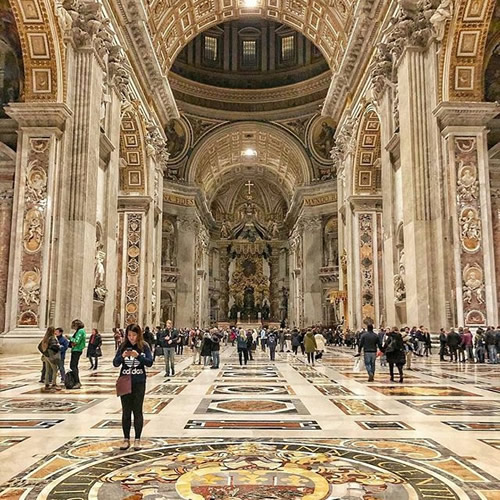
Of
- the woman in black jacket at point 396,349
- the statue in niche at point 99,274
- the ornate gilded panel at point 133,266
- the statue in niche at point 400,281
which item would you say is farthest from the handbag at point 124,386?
the ornate gilded panel at point 133,266

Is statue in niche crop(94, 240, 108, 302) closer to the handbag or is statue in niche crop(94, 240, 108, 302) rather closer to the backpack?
the backpack

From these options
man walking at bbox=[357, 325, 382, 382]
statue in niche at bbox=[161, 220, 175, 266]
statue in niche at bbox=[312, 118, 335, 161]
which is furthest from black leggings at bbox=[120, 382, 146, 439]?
statue in niche at bbox=[312, 118, 335, 161]

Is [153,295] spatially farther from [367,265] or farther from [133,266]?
[367,265]

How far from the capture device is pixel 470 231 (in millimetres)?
12773

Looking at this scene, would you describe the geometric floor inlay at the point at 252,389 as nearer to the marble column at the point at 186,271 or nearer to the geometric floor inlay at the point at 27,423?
the geometric floor inlay at the point at 27,423

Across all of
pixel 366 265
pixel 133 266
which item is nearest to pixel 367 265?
pixel 366 265

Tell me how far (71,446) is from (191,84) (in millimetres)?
36044

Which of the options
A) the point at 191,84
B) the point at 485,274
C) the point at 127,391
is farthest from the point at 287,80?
the point at 127,391

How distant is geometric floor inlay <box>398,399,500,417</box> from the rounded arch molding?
33.5 metres

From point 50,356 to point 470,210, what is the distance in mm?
9788

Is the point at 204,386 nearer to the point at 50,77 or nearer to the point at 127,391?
the point at 127,391

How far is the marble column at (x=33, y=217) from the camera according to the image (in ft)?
40.9

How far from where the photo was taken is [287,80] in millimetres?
38938

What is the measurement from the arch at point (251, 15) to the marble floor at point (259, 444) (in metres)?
18.0
